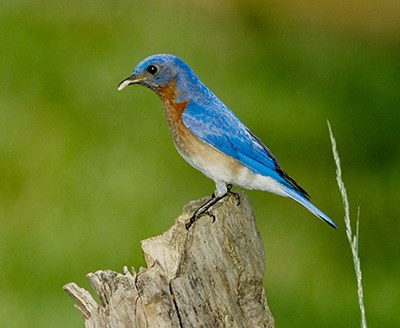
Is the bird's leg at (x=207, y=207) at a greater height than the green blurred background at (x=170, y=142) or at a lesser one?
lesser

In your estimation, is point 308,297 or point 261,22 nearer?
point 308,297

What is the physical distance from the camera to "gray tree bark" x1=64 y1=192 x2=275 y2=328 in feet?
18.0

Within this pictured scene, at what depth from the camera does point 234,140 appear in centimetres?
692

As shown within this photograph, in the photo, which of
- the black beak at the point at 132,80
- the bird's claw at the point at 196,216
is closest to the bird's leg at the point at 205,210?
the bird's claw at the point at 196,216

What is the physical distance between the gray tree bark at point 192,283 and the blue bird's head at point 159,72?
4.05ft

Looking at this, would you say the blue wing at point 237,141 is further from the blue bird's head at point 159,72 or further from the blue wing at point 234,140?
the blue bird's head at point 159,72

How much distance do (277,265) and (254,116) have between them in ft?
7.15

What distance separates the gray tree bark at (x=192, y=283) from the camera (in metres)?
5.48

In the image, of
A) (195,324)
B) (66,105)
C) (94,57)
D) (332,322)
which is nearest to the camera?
(195,324)

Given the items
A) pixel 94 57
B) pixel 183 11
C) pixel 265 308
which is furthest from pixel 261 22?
pixel 265 308

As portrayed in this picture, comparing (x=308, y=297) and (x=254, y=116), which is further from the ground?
(x=254, y=116)

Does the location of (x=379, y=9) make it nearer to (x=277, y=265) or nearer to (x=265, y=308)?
(x=277, y=265)

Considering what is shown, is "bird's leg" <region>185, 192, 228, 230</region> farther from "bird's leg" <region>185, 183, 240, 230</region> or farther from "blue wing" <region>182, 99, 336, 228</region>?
"blue wing" <region>182, 99, 336, 228</region>

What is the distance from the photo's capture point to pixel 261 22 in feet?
45.2
